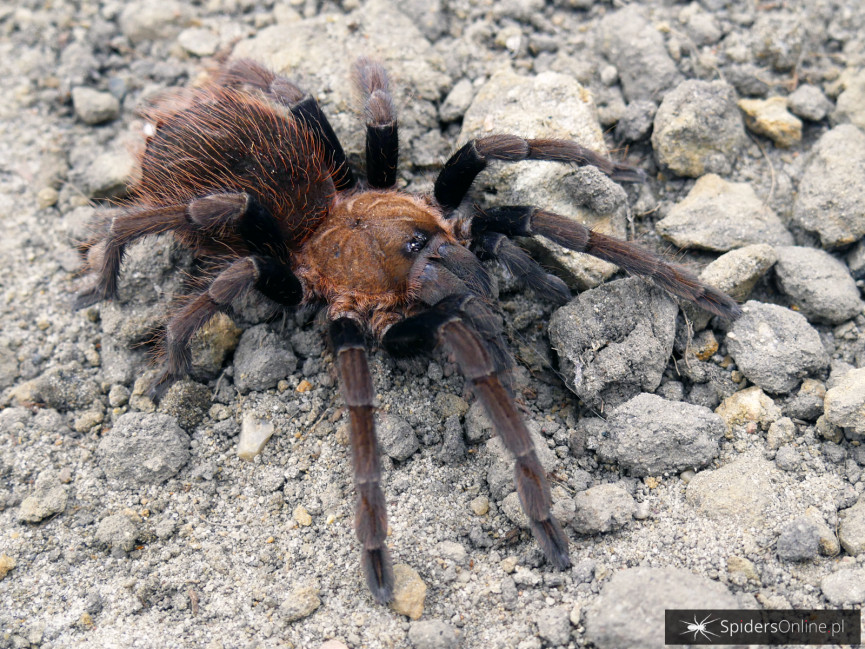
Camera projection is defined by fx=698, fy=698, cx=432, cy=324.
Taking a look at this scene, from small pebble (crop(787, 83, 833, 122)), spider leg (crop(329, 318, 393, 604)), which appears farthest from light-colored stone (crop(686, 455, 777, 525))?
small pebble (crop(787, 83, 833, 122))

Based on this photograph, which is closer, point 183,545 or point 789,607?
point 789,607

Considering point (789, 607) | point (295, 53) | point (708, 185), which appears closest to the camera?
point (789, 607)

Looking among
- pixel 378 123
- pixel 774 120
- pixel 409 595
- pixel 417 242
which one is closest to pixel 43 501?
pixel 409 595

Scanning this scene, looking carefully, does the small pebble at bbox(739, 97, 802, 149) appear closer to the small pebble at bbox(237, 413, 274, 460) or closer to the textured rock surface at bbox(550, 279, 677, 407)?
the textured rock surface at bbox(550, 279, 677, 407)

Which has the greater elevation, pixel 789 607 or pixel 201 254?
pixel 201 254

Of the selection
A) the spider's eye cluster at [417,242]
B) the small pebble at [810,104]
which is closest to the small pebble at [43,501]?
the spider's eye cluster at [417,242]

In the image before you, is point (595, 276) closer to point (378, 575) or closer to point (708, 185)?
point (708, 185)

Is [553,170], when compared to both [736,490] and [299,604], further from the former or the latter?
[299,604]

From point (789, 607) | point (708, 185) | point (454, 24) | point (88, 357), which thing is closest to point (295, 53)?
point (454, 24)
